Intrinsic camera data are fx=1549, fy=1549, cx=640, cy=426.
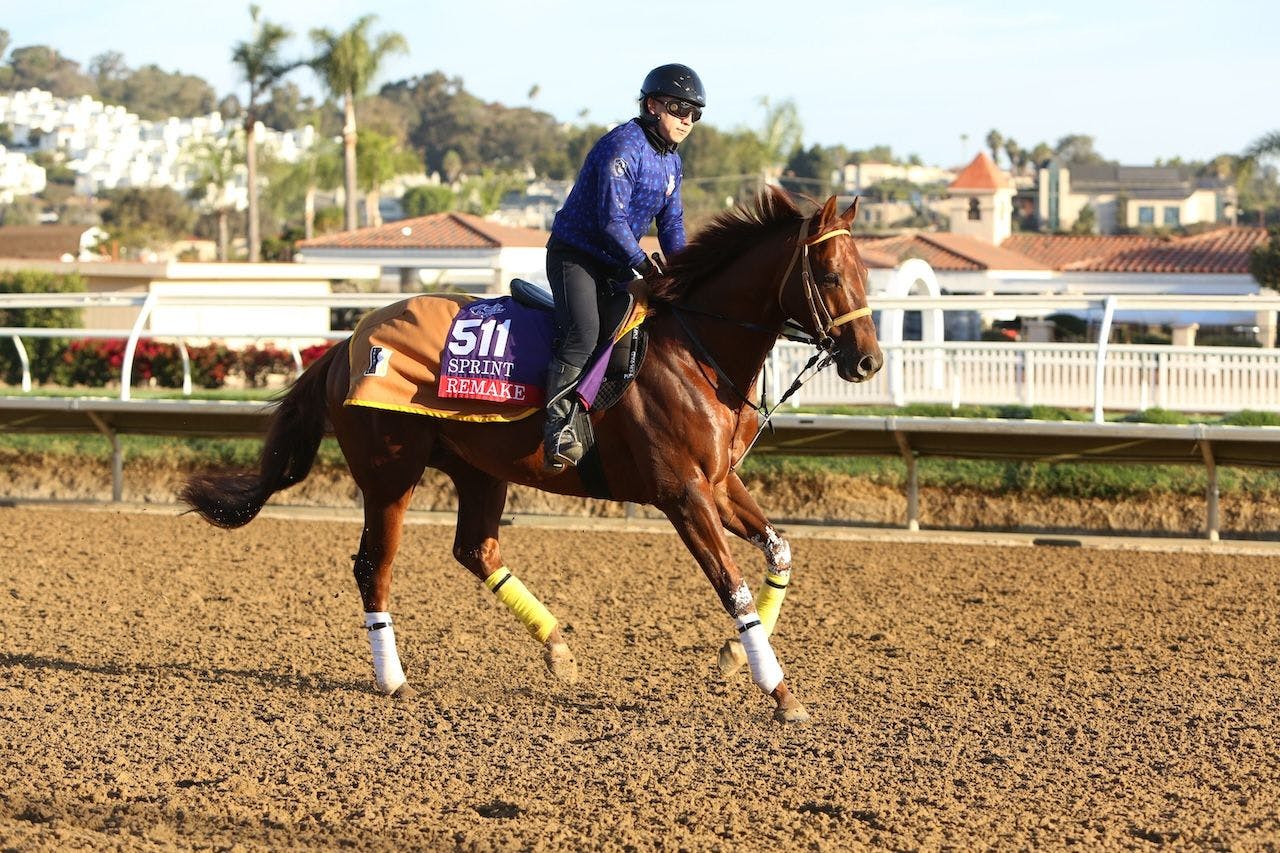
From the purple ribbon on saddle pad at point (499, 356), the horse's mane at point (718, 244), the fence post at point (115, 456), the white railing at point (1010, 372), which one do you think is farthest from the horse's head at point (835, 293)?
the fence post at point (115, 456)

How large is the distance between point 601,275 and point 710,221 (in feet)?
1.66

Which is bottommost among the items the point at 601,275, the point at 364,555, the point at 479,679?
the point at 479,679

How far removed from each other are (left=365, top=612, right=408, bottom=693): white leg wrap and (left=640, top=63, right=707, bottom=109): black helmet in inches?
95.1

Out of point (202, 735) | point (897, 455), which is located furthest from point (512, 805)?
point (897, 455)

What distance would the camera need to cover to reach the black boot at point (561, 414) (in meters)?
6.06

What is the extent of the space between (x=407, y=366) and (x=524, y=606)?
114 centimetres

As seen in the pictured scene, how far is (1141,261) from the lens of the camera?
45906 millimetres

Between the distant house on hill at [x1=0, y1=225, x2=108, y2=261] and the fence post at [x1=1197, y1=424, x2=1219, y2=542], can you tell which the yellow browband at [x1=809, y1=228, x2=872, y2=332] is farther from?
the distant house on hill at [x1=0, y1=225, x2=108, y2=261]

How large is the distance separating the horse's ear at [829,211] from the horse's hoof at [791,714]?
5.98ft

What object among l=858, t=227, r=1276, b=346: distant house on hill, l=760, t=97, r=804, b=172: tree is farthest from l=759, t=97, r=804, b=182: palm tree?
l=858, t=227, r=1276, b=346: distant house on hill

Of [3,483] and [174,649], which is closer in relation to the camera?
[174,649]

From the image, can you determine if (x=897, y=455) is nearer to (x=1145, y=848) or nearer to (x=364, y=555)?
(x=364, y=555)

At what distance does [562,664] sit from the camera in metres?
6.55

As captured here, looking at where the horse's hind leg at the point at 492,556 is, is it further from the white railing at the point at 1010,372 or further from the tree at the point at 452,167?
the tree at the point at 452,167
